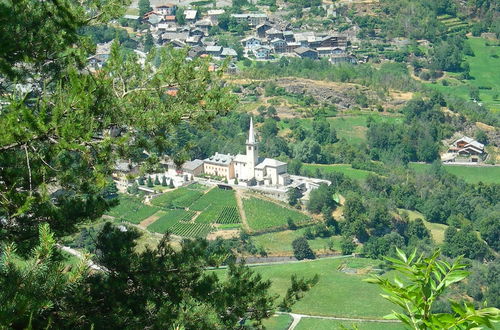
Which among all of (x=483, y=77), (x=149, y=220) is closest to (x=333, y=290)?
(x=149, y=220)

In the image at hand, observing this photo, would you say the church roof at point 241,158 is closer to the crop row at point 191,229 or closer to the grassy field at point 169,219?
the grassy field at point 169,219

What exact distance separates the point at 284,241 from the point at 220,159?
7022mm

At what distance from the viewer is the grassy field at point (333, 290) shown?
23.2m

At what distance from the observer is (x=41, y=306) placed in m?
4.39

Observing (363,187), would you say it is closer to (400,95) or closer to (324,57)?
(400,95)

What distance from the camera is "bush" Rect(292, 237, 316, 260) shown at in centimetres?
2764

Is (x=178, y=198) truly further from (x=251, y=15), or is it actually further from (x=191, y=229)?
(x=251, y=15)

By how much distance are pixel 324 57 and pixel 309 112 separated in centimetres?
1176

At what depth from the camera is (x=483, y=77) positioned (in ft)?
166

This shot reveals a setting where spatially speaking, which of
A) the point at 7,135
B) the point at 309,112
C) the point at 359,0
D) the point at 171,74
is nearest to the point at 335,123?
the point at 309,112

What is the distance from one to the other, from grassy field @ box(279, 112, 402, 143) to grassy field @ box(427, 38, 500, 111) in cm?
764

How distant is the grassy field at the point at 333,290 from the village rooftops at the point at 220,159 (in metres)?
8.25

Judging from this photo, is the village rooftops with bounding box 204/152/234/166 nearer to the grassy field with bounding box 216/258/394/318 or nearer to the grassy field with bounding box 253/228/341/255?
the grassy field with bounding box 253/228/341/255

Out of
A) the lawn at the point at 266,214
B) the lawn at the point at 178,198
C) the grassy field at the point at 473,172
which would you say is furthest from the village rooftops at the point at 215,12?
the lawn at the point at 266,214
